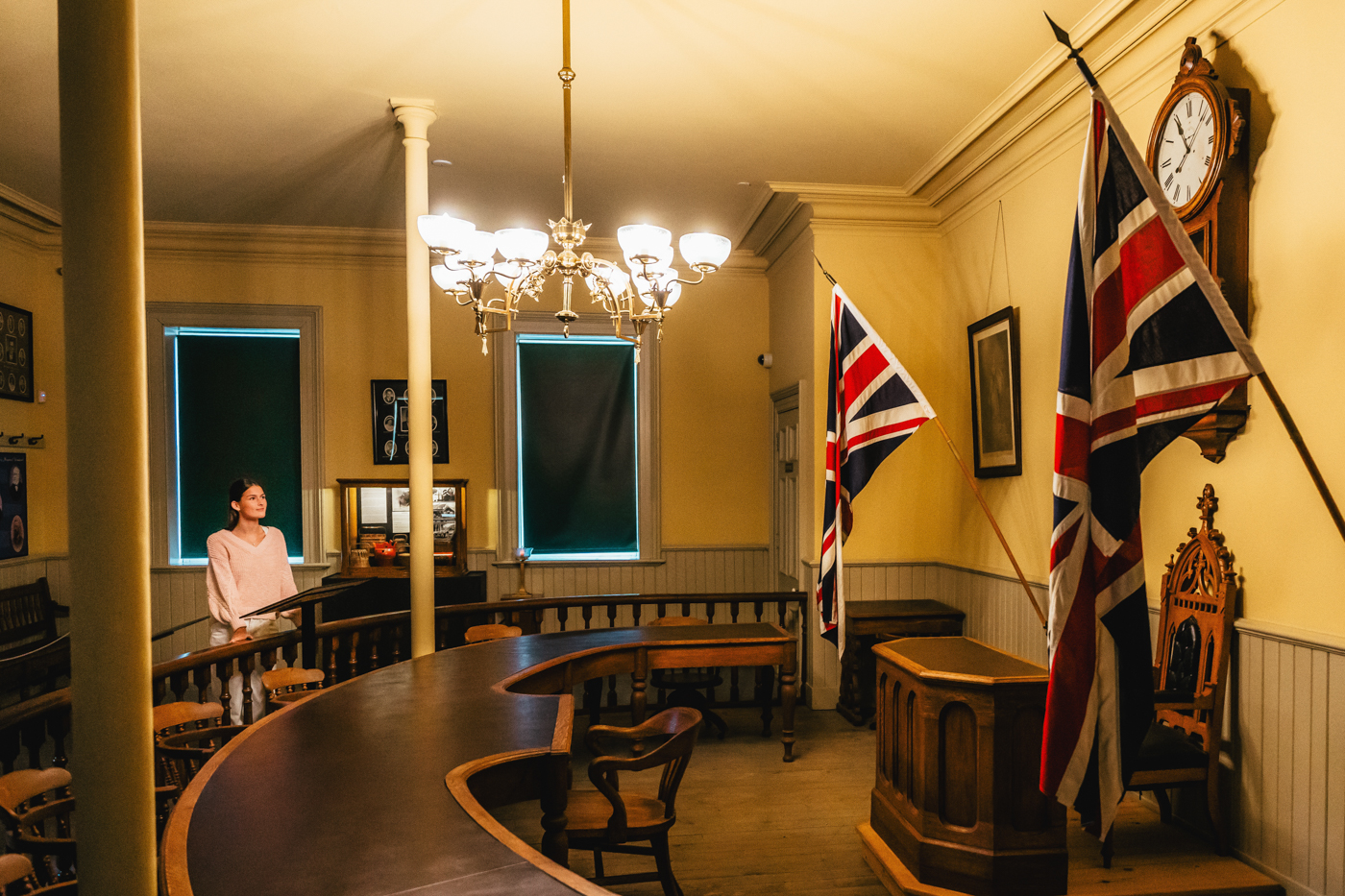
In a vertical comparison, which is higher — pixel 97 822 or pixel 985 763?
pixel 97 822

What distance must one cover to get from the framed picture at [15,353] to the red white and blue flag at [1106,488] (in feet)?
25.3

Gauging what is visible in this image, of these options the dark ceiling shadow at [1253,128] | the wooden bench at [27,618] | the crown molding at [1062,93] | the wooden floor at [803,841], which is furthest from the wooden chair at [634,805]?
the wooden bench at [27,618]

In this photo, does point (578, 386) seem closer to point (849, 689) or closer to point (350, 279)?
point (350, 279)

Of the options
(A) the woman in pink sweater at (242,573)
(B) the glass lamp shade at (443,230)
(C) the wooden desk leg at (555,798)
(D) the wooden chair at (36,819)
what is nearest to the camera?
(D) the wooden chair at (36,819)

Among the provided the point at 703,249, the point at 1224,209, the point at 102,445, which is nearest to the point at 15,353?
the point at 703,249

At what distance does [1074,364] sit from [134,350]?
230 centimetres

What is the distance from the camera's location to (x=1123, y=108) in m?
4.31

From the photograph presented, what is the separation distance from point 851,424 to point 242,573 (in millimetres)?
3521

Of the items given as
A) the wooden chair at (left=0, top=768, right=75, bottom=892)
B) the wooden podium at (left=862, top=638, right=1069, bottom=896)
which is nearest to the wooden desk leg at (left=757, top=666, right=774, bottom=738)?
the wooden podium at (left=862, top=638, right=1069, bottom=896)

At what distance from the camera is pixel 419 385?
15.7ft

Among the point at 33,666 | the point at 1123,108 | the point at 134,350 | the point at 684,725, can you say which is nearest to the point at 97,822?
the point at 134,350

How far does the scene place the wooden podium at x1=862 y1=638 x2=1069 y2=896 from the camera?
3.05m

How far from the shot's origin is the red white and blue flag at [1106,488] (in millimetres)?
2262

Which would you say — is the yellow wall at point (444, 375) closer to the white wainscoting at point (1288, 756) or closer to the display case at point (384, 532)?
the display case at point (384, 532)
